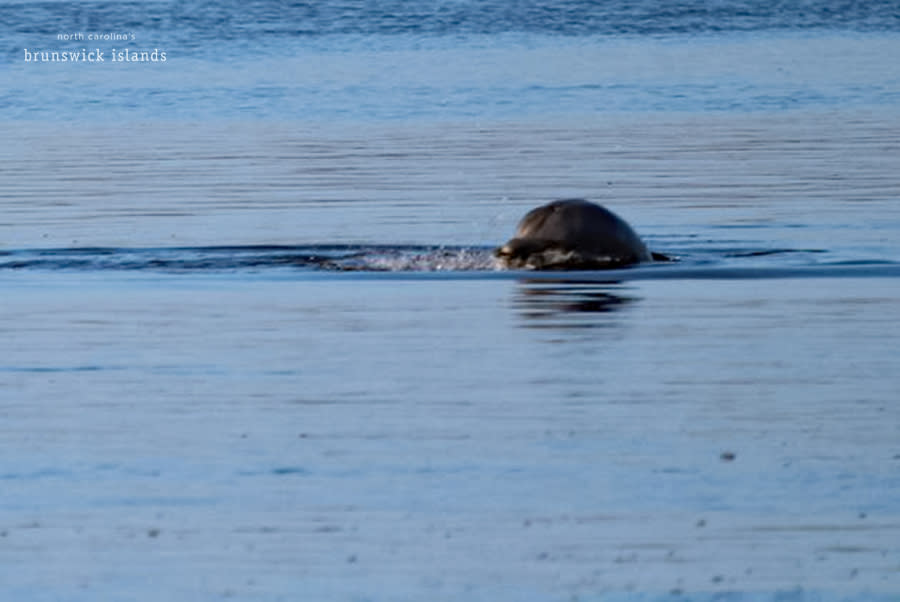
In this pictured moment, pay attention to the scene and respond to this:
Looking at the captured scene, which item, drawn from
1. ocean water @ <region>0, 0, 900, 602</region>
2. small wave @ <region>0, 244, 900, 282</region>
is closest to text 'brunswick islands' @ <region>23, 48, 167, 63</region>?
ocean water @ <region>0, 0, 900, 602</region>

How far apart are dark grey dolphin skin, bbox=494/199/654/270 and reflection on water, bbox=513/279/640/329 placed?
90 cm

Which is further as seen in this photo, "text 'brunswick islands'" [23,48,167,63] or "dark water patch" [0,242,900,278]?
"text 'brunswick islands'" [23,48,167,63]

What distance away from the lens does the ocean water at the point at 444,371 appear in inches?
367

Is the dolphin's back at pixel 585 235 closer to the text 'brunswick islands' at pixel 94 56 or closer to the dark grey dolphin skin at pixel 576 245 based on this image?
the dark grey dolphin skin at pixel 576 245

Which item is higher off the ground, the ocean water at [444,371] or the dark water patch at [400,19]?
the ocean water at [444,371]

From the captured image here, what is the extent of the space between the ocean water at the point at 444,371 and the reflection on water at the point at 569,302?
2.1 inches

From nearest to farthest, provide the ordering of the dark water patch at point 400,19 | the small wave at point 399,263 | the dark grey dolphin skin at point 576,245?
the small wave at point 399,263 → the dark grey dolphin skin at point 576,245 → the dark water patch at point 400,19

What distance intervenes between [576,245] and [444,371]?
5.71 metres

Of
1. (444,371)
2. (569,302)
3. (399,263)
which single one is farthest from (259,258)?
(444,371)

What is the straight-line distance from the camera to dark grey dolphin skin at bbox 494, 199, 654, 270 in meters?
18.8

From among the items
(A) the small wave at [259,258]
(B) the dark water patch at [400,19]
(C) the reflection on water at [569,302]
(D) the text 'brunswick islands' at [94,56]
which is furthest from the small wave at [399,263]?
(B) the dark water patch at [400,19]

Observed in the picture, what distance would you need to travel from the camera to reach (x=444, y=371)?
13344 millimetres

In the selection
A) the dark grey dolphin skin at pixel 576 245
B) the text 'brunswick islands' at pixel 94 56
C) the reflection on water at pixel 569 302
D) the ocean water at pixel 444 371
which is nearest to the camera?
the ocean water at pixel 444 371

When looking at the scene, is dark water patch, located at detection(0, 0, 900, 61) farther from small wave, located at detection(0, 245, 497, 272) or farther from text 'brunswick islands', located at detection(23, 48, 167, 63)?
small wave, located at detection(0, 245, 497, 272)
